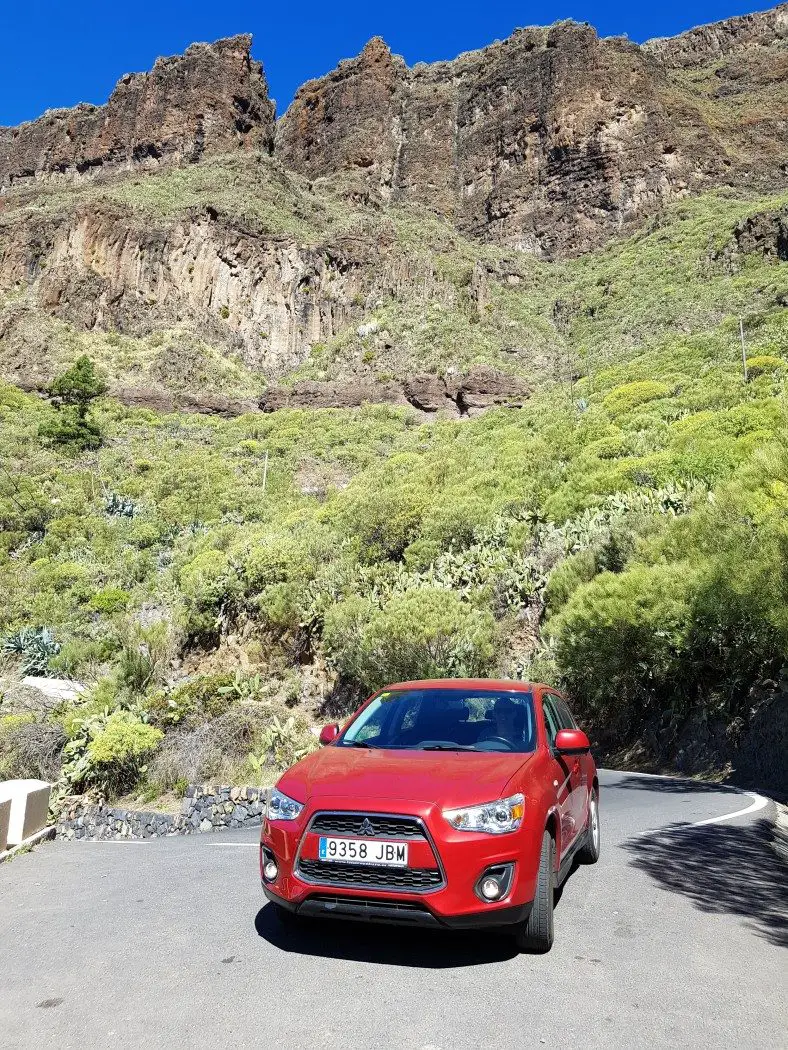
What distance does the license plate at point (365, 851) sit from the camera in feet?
12.0

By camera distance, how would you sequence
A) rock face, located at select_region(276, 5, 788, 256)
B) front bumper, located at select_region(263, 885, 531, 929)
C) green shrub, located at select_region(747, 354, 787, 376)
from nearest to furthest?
1. front bumper, located at select_region(263, 885, 531, 929)
2. green shrub, located at select_region(747, 354, 787, 376)
3. rock face, located at select_region(276, 5, 788, 256)

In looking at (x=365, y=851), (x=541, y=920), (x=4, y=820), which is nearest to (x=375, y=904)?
(x=365, y=851)

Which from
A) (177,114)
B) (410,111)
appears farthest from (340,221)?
(410,111)

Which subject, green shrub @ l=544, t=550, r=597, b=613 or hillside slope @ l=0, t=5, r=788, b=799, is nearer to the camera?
hillside slope @ l=0, t=5, r=788, b=799

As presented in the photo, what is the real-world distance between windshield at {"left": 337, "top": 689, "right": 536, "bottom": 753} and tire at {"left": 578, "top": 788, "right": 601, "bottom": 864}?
4.88 ft

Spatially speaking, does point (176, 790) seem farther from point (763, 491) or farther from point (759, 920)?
point (763, 491)

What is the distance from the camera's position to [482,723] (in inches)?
194

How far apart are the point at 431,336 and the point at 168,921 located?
5770 centimetres

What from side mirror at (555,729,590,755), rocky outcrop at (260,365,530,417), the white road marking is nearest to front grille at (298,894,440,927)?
side mirror at (555,729,590,755)

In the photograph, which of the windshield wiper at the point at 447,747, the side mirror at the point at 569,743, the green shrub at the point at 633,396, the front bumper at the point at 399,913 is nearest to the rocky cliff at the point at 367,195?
the green shrub at the point at 633,396

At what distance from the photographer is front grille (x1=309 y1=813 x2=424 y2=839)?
3709 mm

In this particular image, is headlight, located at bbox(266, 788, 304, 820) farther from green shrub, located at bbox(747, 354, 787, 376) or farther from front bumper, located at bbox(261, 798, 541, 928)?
green shrub, located at bbox(747, 354, 787, 376)

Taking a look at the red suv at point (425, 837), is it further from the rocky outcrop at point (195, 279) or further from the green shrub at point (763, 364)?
the rocky outcrop at point (195, 279)

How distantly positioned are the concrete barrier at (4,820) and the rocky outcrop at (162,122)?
97.9m
